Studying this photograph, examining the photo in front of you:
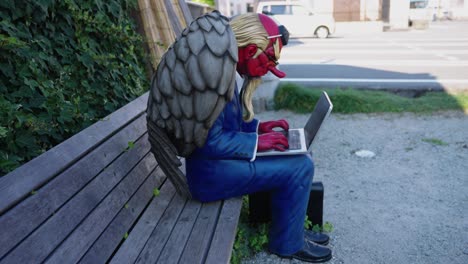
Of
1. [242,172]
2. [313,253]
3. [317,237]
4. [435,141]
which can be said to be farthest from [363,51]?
[242,172]

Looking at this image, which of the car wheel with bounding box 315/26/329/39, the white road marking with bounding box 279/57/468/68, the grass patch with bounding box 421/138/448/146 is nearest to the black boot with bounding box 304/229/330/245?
the grass patch with bounding box 421/138/448/146

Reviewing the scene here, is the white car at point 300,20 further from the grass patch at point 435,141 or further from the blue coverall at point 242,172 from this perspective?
the blue coverall at point 242,172

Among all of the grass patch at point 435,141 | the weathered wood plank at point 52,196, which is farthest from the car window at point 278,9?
the weathered wood plank at point 52,196

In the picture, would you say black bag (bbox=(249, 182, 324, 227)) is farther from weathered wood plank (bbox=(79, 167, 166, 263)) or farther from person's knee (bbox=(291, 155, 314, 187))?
weathered wood plank (bbox=(79, 167, 166, 263))

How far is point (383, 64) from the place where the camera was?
995 centimetres

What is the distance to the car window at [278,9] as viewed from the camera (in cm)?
1920

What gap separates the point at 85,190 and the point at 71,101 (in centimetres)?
122

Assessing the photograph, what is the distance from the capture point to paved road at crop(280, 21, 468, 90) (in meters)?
7.80

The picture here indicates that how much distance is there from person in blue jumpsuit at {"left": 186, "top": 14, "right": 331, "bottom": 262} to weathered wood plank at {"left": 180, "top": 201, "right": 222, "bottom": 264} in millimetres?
72

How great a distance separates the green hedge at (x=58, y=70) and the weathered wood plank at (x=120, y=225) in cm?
59

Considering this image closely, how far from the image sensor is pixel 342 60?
1098 cm

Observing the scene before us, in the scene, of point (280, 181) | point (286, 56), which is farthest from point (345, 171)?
point (286, 56)

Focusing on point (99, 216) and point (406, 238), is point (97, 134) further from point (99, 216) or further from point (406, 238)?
point (406, 238)

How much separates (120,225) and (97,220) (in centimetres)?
15
